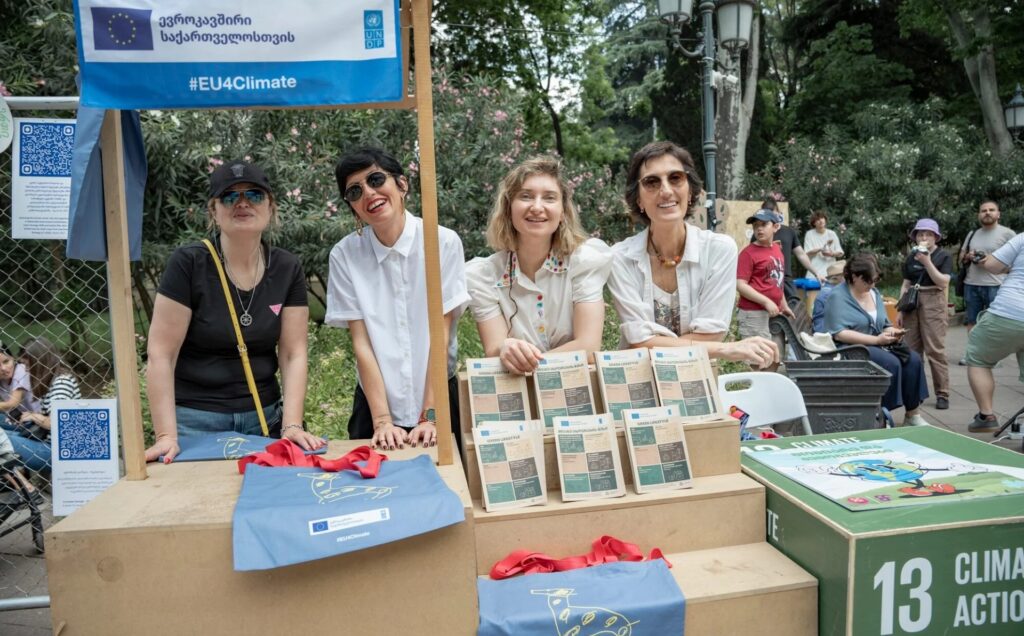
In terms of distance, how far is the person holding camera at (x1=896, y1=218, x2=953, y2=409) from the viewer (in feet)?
21.8

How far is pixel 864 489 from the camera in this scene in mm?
2100

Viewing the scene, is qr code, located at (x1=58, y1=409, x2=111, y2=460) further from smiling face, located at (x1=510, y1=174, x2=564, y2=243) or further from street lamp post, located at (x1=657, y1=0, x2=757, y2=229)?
street lamp post, located at (x1=657, y1=0, x2=757, y2=229)

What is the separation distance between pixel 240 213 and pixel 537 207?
1045mm

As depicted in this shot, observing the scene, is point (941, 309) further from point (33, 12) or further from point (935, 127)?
point (935, 127)

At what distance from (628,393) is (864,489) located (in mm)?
749

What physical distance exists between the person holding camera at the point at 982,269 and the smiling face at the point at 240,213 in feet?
26.2

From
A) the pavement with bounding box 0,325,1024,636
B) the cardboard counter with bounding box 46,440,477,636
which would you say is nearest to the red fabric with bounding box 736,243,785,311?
the pavement with bounding box 0,325,1024,636

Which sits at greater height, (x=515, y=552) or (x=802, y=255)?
(x=802, y=255)

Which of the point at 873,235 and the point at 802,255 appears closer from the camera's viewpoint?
the point at 802,255

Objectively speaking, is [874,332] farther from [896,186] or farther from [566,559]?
[896,186]

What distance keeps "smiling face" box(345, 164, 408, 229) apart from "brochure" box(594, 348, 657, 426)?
91 centimetres

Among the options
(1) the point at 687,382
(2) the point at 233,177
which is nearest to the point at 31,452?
(2) the point at 233,177

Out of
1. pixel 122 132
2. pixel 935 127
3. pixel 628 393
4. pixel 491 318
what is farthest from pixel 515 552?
pixel 935 127

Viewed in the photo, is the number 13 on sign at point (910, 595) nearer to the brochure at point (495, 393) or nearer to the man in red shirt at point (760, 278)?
A: the brochure at point (495, 393)
